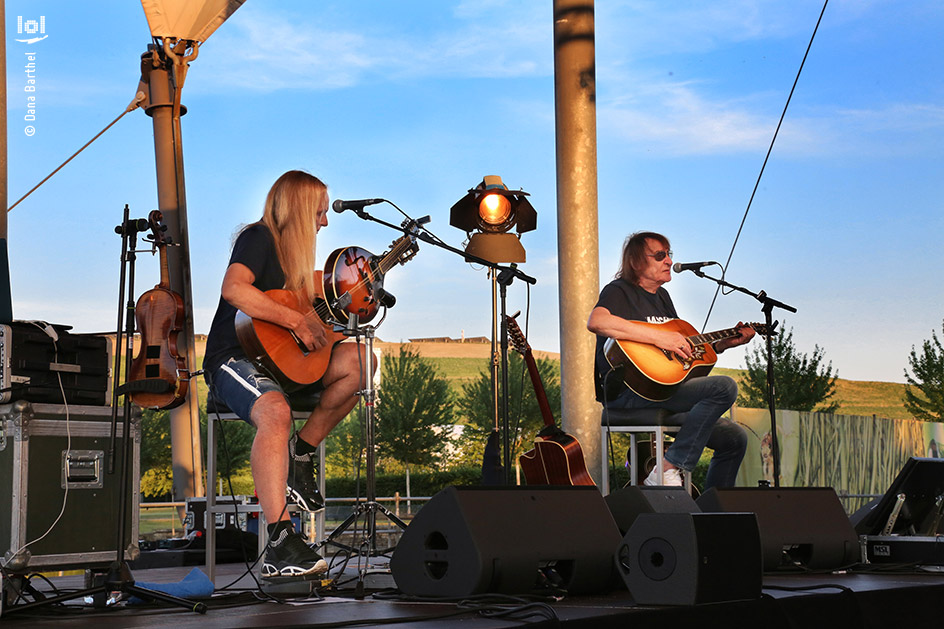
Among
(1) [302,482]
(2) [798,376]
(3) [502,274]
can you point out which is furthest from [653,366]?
(2) [798,376]

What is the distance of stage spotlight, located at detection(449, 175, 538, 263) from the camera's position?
4.70 meters

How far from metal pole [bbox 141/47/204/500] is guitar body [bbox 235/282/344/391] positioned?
14.1 ft

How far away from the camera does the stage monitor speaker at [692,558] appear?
7.15 feet

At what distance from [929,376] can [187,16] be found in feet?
55.0

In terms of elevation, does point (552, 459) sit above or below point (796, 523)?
above

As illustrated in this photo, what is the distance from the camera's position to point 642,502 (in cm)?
289

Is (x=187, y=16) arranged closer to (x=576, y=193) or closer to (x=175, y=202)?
(x=175, y=202)

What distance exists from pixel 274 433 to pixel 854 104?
516 inches

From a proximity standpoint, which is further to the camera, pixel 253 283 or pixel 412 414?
pixel 412 414

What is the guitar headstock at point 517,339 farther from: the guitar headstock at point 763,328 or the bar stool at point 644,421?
the guitar headstock at point 763,328

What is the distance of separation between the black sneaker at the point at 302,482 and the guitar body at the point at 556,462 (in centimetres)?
101

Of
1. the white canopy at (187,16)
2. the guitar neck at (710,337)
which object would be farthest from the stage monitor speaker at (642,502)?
the white canopy at (187,16)

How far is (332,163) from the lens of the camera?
21.1m

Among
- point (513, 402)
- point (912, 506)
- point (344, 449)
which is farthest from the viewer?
point (344, 449)
